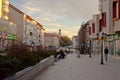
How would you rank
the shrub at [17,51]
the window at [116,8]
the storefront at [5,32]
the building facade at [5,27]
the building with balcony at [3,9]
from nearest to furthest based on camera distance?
1. the shrub at [17,51]
2. the window at [116,8]
3. the storefront at [5,32]
4. the building facade at [5,27]
5. the building with balcony at [3,9]

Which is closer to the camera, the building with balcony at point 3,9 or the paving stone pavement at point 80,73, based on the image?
the paving stone pavement at point 80,73

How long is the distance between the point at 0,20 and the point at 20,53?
38293 mm

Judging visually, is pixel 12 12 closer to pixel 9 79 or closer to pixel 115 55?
pixel 115 55

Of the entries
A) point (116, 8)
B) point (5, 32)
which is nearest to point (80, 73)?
point (116, 8)

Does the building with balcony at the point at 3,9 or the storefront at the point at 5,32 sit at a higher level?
the building with balcony at the point at 3,9

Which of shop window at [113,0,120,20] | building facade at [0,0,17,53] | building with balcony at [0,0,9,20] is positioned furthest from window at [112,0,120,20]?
building with balcony at [0,0,9,20]

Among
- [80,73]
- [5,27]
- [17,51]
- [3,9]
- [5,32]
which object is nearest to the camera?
[17,51]

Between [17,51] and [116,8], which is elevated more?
[116,8]

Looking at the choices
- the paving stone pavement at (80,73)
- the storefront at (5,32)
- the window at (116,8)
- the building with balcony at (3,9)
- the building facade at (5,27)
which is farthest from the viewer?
the building with balcony at (3,9)

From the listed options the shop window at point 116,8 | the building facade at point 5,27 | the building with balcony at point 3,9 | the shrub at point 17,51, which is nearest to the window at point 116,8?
the shop window at point 116,8

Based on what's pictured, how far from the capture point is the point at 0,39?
55406 millimetres

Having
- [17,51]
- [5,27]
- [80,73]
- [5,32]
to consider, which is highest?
[5,27]

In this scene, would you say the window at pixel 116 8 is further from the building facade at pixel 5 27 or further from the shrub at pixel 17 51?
the shrub at pixel 17 51

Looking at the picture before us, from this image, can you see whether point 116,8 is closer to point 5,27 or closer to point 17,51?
point 5,27
